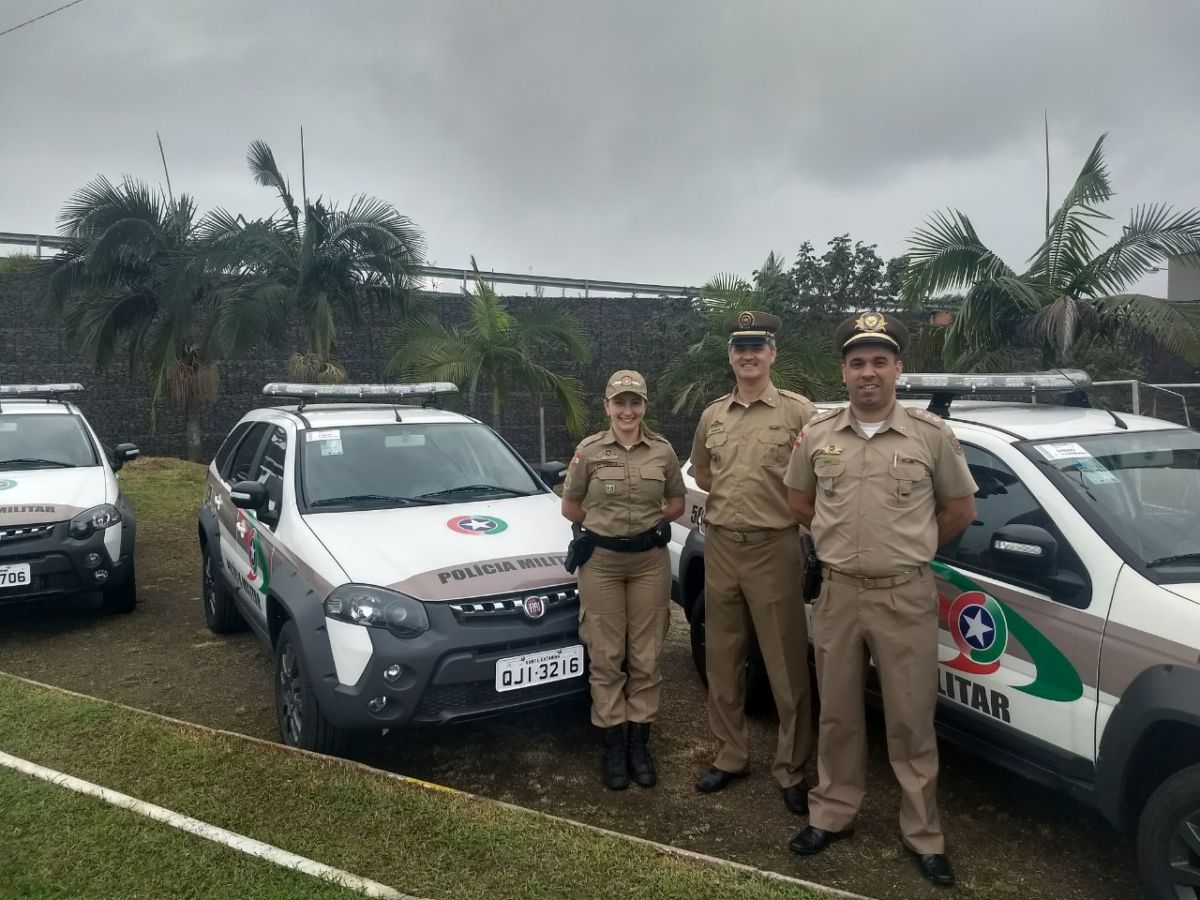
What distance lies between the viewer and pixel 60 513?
5.93 m

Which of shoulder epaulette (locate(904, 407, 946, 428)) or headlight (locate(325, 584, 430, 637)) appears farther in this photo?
headlight (locate(325, 584, 430, 637))

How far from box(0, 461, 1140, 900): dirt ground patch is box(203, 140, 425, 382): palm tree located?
573 cm

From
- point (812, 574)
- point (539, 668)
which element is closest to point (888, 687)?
point (812, 574)

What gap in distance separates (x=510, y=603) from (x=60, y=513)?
374 centimetres

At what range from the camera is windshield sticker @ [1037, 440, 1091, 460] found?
3.29 m

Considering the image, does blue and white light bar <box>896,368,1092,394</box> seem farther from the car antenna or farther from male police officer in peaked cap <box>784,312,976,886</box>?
male police officer in peaked cap <box>784,312,976,886</box>

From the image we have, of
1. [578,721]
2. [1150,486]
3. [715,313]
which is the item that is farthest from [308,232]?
[1150,486]

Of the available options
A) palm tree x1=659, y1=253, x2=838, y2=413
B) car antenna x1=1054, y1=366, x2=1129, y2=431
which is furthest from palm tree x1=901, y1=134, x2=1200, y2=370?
car antenna x1=1054, y1=366, x2=1129, y2=431

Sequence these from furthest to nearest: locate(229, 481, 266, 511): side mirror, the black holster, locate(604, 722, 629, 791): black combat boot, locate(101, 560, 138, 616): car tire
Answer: locate(101, 560, 138, 616): car tire < locate(229, 481, 266, 511): side mirror < locate(604, 722, 629, 791): black combat boot < the black holster

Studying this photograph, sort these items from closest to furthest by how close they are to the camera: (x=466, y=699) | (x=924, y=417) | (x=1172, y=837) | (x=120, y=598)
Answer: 1. (x=1172, y=837)
2. (x=924, y=417)
3. (x=466, y=699)
4. (x=120, y=598)

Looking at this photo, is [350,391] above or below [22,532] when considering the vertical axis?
above

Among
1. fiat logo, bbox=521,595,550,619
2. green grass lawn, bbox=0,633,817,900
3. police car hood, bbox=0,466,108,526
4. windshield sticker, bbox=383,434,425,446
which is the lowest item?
green grass lawn, bbox=0,633,817,900

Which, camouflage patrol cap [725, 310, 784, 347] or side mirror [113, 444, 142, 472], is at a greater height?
camouflage patrol cap [725, 310, 784, 347]

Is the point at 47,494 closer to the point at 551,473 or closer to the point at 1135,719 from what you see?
the point at 551,473
